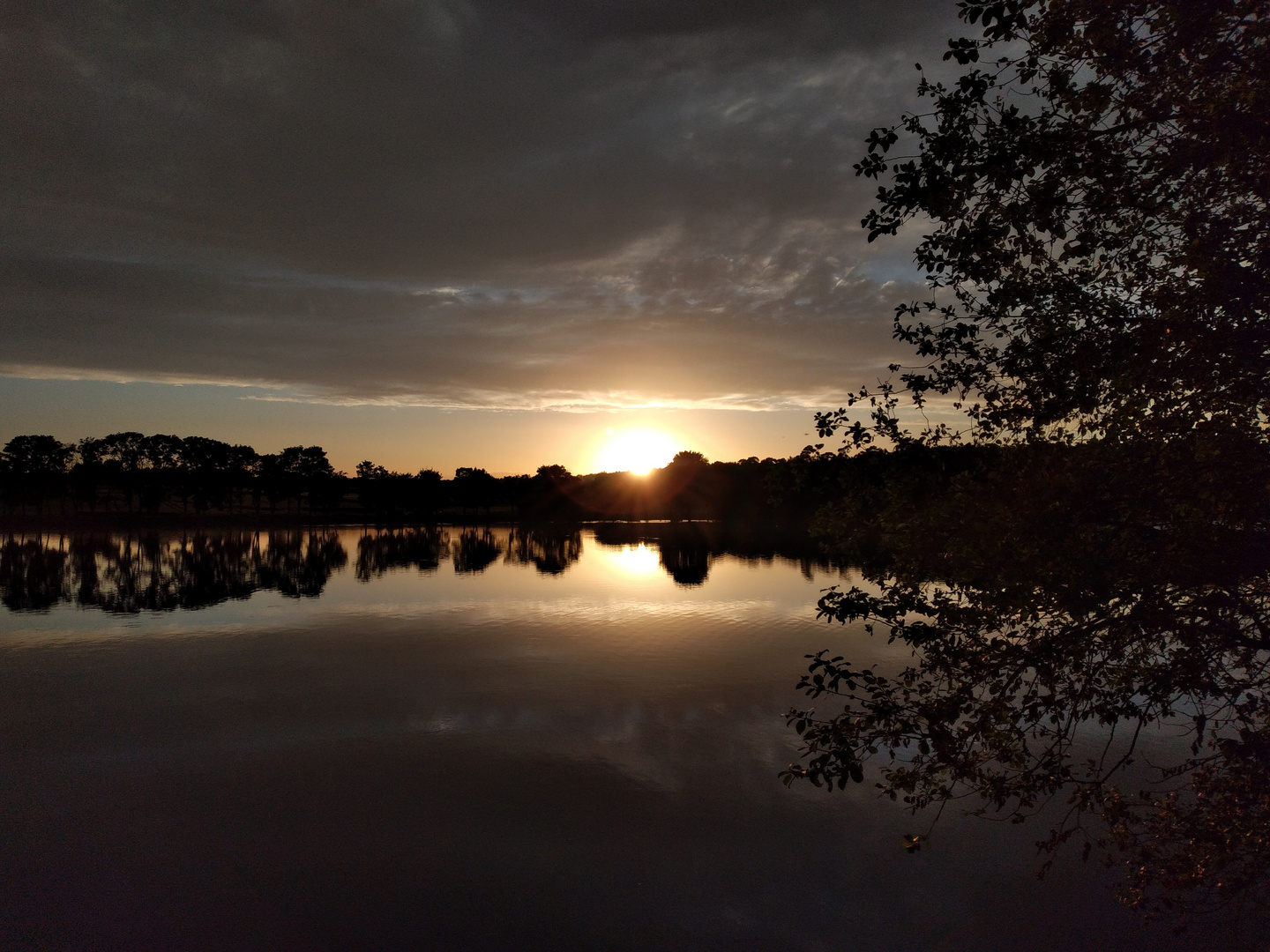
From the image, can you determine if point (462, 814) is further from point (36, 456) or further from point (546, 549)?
point (36, 456)

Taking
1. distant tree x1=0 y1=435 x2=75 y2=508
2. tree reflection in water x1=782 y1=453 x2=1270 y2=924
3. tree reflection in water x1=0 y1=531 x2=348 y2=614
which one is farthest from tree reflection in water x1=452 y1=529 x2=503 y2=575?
distant tree x1=0 y1=435 x2=75 y2=508

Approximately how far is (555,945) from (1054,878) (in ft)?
29.2

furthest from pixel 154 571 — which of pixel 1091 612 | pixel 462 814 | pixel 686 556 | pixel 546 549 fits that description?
pixel 1091 612

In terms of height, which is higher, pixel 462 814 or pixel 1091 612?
→ pixel 1091 612

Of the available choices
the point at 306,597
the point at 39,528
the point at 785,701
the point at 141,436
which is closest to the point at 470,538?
the point at 306,597

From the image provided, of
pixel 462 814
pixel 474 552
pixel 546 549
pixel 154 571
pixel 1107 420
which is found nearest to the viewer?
pixel 1107 420

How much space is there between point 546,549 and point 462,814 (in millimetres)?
75671

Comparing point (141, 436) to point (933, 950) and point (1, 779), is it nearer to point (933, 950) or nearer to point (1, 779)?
point (1, 779)

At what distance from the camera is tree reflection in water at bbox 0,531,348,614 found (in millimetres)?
44250

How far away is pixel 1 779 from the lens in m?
17.1

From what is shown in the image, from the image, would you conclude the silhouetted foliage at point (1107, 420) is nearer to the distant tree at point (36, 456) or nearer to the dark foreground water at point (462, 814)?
the dark foreground water at point (462, 814)

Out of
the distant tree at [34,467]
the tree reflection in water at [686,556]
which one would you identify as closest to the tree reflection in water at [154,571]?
the tree reflection in water at [686,556]

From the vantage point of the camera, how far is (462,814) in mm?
15492

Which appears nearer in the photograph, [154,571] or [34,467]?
[154,571]
